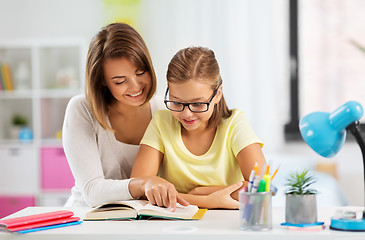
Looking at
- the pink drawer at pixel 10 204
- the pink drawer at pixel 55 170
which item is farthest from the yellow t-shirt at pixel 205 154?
the pink drawer at pixel 10 204

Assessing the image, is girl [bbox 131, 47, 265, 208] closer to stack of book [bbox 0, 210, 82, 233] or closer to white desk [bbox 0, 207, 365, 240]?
white desk [bbox 0, 207, 365, 240]

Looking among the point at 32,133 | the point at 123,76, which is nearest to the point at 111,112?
the point at 123,76

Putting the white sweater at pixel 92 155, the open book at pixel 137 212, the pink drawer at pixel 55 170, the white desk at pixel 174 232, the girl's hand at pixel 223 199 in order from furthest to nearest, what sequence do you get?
the pink drawer at pixel 55 170 < the white sweater at pixel 92 155 < the girl's hand at pixel 223 199 < the open book at pixel 137 212 < the white desk at pixel 174 232

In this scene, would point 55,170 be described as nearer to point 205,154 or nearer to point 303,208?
point 205,154

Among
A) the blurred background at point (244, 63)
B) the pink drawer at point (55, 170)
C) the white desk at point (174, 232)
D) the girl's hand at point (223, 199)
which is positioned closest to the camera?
the white desk at point (174, 232)

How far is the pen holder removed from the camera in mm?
1167

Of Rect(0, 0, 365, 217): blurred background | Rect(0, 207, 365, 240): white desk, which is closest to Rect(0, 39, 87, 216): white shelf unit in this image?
Rect(0, 0, 365, 217): blurred background

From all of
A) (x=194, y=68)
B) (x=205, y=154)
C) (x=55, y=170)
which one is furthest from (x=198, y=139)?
(x=55, y=170)

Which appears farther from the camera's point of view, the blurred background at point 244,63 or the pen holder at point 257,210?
the blurred background at point 244,63

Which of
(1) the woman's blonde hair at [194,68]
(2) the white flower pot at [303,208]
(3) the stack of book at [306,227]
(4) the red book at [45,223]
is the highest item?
(1) the woman's blonde hair at [194,68]

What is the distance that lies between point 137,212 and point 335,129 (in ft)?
1.72

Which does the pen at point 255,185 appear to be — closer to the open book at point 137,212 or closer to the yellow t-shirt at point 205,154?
the open book at point 137,212

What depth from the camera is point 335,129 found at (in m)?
1.17

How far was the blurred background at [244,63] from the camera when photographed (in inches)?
159
